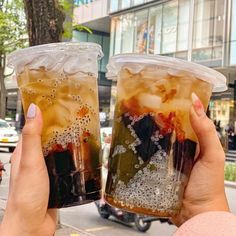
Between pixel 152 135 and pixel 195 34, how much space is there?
24.3 meters

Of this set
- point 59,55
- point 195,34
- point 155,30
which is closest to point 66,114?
point 59,55

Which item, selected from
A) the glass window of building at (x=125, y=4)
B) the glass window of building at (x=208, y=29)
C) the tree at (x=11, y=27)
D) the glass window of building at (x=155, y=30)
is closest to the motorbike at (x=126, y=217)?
the tree at (x=11, y=27)

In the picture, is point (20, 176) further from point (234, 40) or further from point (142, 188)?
point (234, 40)

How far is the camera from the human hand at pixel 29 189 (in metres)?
1.32

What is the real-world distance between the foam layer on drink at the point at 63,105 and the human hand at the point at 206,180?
308mm

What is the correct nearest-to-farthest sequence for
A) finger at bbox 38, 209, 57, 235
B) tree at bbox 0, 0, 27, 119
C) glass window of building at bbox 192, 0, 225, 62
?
finger at bbox 38, 209, 57, 235 < tree at bbox 0, 0, 27, 119 < glass window of building at bbox 192, 0, 225, 62

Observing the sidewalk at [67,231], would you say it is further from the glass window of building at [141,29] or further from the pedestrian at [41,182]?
the glass window of building at [141,29]

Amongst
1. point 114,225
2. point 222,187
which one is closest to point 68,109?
point 222,187

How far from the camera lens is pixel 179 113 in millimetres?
1340

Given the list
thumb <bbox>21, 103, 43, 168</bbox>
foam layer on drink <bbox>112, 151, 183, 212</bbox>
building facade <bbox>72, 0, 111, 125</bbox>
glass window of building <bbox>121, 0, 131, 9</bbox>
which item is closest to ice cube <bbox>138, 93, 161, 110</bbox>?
foam layer on drink <bbox>112, 151, 183, 212</bbox>

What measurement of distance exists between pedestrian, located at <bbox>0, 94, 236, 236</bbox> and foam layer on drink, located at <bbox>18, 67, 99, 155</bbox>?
0.03 metres

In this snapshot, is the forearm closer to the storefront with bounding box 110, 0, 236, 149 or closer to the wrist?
the wrist

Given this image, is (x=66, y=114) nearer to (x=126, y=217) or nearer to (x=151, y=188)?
(x=151, y=188)

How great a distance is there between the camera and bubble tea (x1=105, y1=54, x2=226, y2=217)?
1.32m
